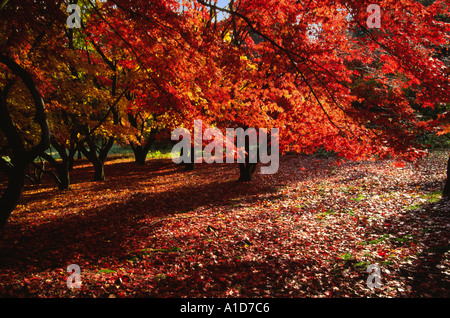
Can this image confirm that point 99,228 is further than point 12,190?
Yes

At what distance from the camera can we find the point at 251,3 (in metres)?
7.95

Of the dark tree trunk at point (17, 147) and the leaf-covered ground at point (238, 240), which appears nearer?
the leaf-covered ground at point (238, 240)

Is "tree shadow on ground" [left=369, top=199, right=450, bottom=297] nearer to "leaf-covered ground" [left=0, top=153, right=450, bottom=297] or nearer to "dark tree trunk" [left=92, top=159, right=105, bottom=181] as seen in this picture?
"leaf-covered ground" [left=0, top=153, right=450, bottom=297]

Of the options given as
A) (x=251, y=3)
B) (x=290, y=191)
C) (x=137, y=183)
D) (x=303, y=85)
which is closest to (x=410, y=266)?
(x=303, y=85)

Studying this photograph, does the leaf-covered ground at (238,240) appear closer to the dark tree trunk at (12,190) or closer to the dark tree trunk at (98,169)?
the dark tree trunk at (12,190)

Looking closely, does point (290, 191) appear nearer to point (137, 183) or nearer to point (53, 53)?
point (137, 183)

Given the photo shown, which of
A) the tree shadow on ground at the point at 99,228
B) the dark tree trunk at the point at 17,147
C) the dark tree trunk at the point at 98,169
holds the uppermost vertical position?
the dark tree trunk at the point at 17,147

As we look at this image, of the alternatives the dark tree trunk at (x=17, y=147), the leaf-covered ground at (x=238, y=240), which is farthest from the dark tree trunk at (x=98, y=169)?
the dark tree trunk at (x=17, y=147)

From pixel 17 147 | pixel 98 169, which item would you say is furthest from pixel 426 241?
pixel 98 169

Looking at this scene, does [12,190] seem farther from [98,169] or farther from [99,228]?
[98,169]

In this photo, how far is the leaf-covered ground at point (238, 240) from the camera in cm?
422

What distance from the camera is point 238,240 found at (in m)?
6.17

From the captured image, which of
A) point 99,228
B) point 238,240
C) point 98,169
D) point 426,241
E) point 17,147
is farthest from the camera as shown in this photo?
point 98,169
